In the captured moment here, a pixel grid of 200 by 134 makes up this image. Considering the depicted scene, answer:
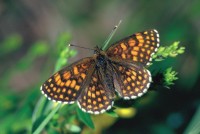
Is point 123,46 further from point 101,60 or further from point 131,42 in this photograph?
point 101,60

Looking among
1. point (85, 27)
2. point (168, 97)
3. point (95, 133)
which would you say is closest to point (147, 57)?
point (95, 133)

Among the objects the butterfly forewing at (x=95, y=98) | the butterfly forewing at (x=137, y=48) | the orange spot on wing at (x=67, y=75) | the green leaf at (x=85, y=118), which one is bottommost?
the green leaf at (x=85, y=118)

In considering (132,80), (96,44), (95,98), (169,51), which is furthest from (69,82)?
(96,44)

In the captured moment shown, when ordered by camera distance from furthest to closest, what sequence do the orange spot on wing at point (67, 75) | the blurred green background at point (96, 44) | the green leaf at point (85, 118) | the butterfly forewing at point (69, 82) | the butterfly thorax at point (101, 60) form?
the blurred green background at point (96, 44) < the butterfly thorax at point (101, 60) < the orange spot on wing at point (67, 75) < the butterfly forewing at point (69, 82) < the green leaf at point (85, 118)

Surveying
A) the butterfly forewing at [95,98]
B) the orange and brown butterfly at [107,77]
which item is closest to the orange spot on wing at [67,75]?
Result: the orange and brown butterfly at [107,77]

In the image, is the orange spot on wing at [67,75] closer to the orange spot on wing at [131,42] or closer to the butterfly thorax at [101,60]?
the butterfly thorax at [101,60]

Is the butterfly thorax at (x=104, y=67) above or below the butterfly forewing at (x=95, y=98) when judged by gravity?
above
